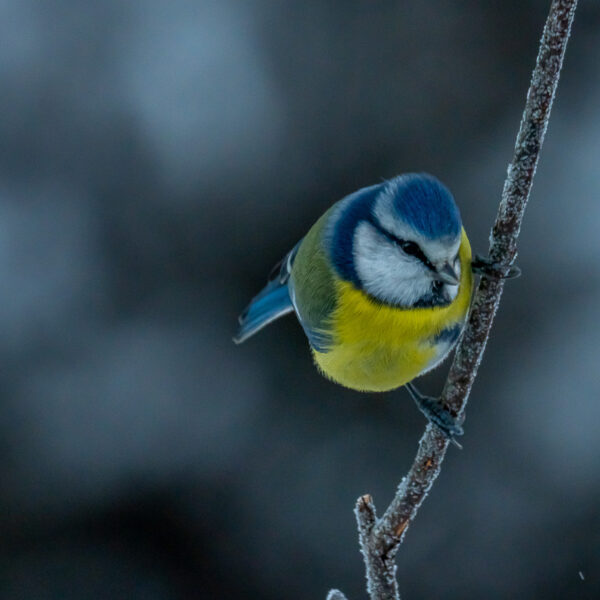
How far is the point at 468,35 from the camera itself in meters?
2.80

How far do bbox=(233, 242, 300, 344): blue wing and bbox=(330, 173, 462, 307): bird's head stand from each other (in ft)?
1.30

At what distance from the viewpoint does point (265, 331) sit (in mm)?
2748

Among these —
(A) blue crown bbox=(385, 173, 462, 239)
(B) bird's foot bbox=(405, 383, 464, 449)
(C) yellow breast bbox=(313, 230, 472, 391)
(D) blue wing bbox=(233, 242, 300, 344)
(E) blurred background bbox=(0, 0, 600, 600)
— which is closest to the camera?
(B) bird's foot bbox=(405, 383, 464, 449)

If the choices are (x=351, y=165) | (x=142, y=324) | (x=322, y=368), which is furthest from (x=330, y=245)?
(x=142, y=324)

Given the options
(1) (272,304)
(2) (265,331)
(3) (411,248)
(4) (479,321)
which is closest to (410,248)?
(3) (411,248)

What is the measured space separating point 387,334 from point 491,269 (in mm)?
314

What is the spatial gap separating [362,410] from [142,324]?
2.61 ft

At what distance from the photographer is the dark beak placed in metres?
1.32

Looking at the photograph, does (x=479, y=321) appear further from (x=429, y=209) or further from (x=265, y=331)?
(x=265, y=331)

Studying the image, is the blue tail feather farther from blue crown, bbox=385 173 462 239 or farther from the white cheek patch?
blue crown, bbox=385 173 462 239

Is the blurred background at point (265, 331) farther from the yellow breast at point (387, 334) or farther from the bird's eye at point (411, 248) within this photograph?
the bird's eye at point (411, 248)

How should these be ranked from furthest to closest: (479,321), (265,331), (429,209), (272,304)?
(265,331) < (272,304) < (429,209) < (479,321)

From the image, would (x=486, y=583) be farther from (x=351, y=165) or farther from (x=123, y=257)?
(x=123, y=257)

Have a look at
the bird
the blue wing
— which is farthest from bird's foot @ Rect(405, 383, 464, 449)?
the blue wing
